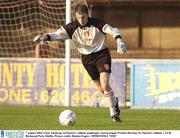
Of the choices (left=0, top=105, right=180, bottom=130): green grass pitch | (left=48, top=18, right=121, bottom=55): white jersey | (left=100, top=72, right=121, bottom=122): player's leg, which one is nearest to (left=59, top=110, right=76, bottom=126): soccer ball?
(left=0, top=105, right=180, bottom=130): green grass pitch

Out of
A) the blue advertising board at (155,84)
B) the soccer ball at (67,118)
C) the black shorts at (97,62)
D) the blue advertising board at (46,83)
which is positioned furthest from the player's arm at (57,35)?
the blue advertising board at (46,83)

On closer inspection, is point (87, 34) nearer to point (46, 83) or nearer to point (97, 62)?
point (97, 62)

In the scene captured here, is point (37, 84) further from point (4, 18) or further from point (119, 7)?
point (119, 7)

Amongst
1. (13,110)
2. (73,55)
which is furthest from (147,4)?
(13,110)

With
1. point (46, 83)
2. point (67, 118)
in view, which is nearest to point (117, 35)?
point (67, 118)

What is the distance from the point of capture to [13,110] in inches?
696

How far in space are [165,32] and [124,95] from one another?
41.5 feet

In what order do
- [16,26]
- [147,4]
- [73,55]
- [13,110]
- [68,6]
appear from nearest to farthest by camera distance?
[13,110]
[68,6]
[73,55]
[16,26]
[147,4]

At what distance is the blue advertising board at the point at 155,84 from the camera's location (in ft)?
61.9

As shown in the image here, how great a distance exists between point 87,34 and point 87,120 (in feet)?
5.70

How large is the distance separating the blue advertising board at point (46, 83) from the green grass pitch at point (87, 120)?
1477 mm

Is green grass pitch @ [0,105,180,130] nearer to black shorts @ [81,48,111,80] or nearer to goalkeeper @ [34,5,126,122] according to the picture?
goalkeeper @ [34,5,126,122]

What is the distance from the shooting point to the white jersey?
1367 cm

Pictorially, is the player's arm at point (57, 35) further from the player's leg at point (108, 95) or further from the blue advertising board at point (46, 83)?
the blue advertising board at point (46, 83)
